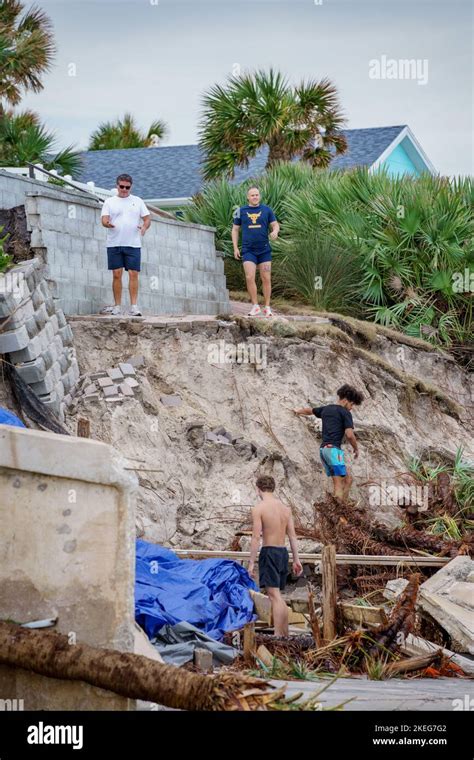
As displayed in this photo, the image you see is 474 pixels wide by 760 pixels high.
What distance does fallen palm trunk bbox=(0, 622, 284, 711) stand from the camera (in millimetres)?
6535

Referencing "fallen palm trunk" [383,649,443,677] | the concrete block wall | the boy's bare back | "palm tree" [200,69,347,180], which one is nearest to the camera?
"fallen palm trunk" [383,649,443,677]

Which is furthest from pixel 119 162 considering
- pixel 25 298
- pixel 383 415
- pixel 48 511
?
pixel 48 511

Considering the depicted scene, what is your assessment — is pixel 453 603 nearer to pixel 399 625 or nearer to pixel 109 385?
pixel 399 625

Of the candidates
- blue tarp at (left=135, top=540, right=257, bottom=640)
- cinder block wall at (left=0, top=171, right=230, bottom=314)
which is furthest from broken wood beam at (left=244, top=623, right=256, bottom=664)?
cinder block wall at (left=0, top=171, right=230, bottom=314)

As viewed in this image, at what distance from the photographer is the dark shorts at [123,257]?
54.0 feet

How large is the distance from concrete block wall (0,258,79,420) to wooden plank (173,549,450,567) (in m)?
2.61

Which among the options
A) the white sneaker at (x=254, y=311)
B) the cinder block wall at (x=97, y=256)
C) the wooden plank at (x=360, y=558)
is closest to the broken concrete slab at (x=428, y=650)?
the wooden plank at (x=360, y=558)

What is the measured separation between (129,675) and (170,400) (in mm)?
9794

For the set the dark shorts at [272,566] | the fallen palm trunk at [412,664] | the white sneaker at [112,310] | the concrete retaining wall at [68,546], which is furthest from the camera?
the white sneaker at [112,310]

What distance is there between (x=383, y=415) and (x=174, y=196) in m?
16.1

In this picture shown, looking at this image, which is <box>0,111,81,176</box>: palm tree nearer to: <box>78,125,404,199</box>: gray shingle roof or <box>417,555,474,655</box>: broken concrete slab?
<box>78,125,404,199</box>: gray shingle roof

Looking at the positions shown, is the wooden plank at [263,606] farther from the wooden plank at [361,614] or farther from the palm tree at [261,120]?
the palm tree at [261,120]

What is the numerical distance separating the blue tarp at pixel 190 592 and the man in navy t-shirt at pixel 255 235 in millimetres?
7063

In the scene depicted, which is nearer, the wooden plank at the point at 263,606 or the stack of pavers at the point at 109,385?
the wooden plank at the point at 263,606
